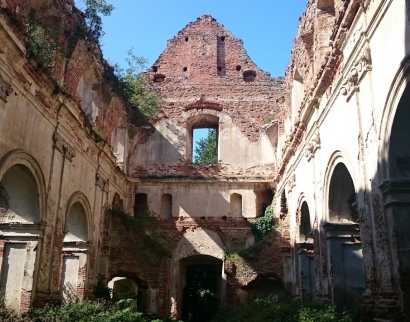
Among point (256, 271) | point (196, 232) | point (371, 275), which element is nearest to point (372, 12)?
point (371, 275)

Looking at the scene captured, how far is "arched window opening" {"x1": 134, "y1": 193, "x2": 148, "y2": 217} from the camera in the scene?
58.6 ft

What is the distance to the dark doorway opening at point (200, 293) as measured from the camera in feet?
57.7

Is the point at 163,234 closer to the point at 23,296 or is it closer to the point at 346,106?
the point at 23,296

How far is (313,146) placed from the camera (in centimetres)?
1113

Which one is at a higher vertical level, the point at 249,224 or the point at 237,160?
the point at 237,160

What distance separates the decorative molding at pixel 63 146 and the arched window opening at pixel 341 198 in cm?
634

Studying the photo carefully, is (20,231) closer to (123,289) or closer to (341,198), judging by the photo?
(341,198)

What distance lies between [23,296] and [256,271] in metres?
8.07

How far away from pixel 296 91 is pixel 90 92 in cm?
672

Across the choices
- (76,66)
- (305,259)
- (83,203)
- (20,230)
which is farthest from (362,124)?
(83,203)

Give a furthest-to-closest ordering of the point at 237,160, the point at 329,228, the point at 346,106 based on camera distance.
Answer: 1. the point at 237,160
2. the point at 329,228
3. the point at 346,106

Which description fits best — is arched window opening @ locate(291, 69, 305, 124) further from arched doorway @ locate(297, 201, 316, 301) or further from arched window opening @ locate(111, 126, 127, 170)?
arched window opening @ locate(111, 126, 127, 170)

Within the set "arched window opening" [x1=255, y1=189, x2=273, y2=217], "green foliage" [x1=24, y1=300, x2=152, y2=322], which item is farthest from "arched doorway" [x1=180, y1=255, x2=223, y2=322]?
"green foliage" [x1=24, y1=300, x2=152, y2=322]

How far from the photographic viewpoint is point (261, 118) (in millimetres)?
18812
